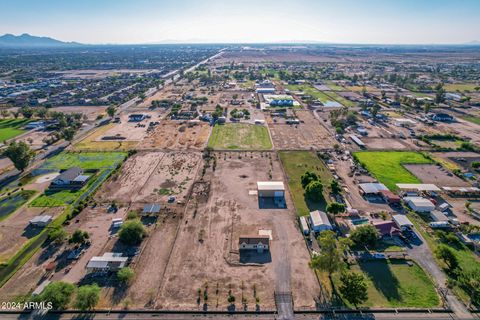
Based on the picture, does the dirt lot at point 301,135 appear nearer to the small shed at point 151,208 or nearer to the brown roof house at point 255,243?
the small shed at point 151,208

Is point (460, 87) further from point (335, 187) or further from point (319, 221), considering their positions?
point (319, 221)

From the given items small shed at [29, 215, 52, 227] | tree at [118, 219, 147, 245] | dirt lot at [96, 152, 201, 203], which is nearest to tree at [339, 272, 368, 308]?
tree at [118, 219, 147, 245]

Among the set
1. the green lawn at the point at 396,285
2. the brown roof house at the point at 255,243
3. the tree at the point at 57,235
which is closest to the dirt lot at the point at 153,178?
the tree at the point at 57,235

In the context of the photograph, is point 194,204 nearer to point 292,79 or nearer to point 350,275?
point 350,275

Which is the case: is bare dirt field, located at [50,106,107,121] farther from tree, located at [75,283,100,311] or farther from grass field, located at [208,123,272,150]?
tree, located at [75,283,100,311]

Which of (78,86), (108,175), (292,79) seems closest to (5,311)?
(108,175)

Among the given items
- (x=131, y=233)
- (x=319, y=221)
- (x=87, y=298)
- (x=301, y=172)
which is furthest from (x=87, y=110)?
(x=319, y=221)
